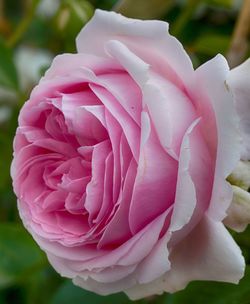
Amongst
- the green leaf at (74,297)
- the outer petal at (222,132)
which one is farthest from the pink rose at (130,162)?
the green leaf at (74,297)

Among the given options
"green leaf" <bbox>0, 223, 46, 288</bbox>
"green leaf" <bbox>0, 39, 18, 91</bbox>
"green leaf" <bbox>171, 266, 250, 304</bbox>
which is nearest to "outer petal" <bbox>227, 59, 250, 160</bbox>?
"green leaf" <bbox>171, 266, 250, 304</bbox>

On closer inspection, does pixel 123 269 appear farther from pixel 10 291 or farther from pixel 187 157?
pixel 10 291

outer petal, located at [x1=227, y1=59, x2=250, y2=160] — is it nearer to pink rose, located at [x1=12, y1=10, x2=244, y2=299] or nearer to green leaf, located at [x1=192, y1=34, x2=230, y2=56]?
pink rose, located at [x1=12, y1=10, x2=244, y2=299]

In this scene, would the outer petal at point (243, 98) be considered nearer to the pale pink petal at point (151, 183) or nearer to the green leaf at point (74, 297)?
the pale pink petal at point (151, 183)

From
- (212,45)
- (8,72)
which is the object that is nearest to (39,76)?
(8,72)

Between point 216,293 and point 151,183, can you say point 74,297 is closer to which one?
point 216,293
